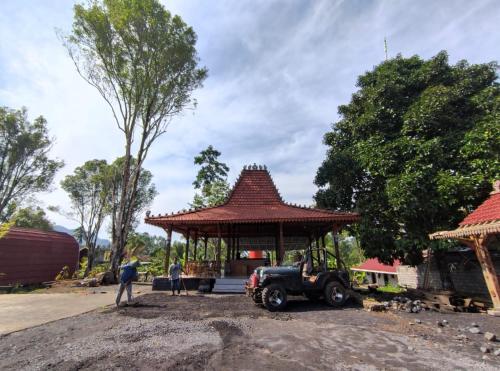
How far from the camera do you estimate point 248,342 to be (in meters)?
5.21

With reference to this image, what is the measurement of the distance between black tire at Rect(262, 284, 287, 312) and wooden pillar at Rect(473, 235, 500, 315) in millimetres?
6368

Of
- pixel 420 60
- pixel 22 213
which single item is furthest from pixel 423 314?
pixel 22 213

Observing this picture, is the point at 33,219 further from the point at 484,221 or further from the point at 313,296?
the point at 484,221

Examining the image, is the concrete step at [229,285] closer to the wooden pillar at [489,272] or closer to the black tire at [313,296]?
the black tire at [313,296]

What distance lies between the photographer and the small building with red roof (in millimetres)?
23875

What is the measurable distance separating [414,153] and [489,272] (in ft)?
18.4

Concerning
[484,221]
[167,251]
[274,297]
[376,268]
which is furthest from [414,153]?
[376,268]

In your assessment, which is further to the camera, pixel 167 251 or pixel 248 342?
pixel 167 251

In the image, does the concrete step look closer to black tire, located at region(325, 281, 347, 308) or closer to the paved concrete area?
the paved concrete area

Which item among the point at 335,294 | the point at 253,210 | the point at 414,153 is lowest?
the point at 335,294

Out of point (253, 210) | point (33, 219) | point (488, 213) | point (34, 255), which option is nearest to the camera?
point (488, 213)

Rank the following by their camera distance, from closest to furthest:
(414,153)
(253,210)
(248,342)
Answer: (248,342), (414,153), (253,210)

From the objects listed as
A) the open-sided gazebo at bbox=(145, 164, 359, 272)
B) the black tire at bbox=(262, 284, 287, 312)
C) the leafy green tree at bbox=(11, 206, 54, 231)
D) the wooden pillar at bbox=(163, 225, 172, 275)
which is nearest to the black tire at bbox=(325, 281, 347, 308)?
the black tire at bbox=(262, 284, 287, 312)

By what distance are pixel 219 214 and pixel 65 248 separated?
51.5 feet
